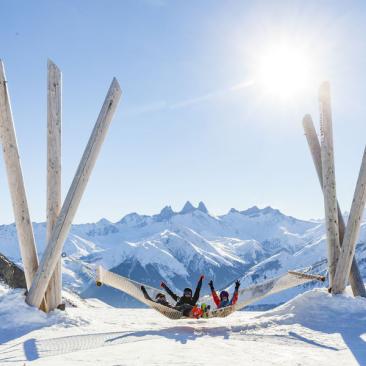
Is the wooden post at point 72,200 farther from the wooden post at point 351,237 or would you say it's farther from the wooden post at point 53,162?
the wooden post at point 351,237

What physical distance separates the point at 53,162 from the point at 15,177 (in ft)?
3.32

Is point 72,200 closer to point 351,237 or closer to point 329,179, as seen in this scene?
point 329,179

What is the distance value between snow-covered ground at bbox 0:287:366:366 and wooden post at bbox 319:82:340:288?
4.14ft

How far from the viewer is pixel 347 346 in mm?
8852

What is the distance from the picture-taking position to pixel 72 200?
11.8m

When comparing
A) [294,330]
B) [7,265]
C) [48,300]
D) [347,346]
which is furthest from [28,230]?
[7,265]

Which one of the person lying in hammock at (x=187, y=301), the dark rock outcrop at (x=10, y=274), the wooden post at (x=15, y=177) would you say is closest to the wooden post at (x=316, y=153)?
the person lying in hammock at (x=187, y=301)

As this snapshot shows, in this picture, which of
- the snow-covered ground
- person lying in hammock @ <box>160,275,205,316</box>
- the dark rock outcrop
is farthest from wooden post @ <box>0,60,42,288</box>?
the dark rock outcrop

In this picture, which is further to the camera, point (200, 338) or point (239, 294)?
point (239, 294)

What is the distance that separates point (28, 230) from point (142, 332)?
12.7ft

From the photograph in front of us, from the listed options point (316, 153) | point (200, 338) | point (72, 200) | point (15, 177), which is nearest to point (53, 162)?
point (15, 177)

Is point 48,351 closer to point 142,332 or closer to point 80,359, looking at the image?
point 80,359

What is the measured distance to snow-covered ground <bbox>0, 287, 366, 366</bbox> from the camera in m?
7.53

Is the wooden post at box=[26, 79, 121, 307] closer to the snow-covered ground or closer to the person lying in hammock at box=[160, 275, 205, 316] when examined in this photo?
the snow-covered ground
